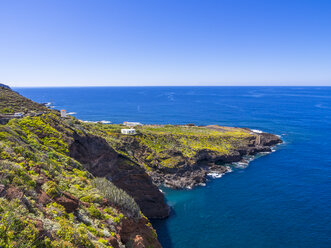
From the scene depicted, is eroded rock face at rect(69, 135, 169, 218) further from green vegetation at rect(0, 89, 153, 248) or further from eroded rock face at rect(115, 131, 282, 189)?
green vegetation at rect(0, 89, 153, 248)

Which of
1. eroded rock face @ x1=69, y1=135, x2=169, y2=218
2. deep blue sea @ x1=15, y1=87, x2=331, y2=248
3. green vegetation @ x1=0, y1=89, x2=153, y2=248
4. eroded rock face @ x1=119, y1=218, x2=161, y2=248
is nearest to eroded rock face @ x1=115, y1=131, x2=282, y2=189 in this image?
deep blue sea @ x1=15, y1=87, x2=331, y2=248

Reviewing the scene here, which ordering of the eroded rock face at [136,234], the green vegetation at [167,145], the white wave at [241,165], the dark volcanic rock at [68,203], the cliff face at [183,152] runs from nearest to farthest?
the dark volcanic rock at [68,203] → the eroded rock face at [136,234] → the cliff face at [183,152] → the green vegetation at [167,145] → the white wave at [241,165]

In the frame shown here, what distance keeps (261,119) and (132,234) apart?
132 m

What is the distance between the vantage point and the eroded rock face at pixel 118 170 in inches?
1278

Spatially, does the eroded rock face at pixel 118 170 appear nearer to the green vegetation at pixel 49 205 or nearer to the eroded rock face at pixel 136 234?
the green vegetation at pixel 49 205

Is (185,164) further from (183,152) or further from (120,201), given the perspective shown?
(120,201)

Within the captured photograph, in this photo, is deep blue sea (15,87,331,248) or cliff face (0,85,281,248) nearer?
cliff face (0,85,281,248)

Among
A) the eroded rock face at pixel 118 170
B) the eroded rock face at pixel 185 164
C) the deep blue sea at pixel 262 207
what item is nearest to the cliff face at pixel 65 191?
the eroded rock face at pixel 118 170

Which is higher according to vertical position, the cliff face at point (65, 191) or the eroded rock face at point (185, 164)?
the cliff face at point (65, 191)

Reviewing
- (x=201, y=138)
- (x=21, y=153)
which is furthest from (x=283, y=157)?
(x=21, y=153)

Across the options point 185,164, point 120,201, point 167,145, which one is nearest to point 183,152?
point 167,145

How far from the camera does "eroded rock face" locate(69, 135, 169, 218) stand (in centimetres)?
3247

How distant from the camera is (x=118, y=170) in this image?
37125mm

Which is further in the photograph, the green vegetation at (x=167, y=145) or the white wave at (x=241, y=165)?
the white wave at (x=241, y=165)
